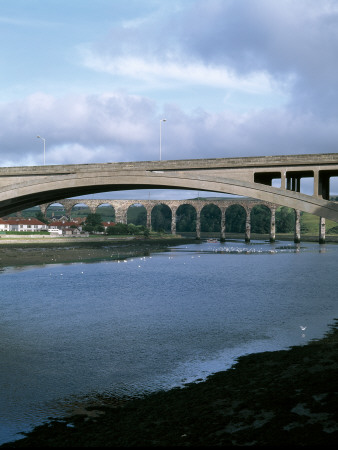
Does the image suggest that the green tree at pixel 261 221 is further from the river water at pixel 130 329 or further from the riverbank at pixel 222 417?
the riverbank at pixel 222 417

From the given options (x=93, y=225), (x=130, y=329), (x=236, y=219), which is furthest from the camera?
(x=236, y=219)

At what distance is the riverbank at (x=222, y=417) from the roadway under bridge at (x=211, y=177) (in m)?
19.1

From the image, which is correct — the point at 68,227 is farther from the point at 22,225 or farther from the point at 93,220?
the point at 22,225

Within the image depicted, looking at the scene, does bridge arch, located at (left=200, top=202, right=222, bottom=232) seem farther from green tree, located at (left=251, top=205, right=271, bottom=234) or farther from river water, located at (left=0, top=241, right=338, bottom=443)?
river water, located at (left=0, top=241, right=338, bottom=443)

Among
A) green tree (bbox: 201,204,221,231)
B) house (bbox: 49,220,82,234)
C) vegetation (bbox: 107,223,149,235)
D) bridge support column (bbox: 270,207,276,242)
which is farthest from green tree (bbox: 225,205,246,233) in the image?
house (bbox: 49,220,82,234)

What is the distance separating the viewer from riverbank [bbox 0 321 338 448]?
11.5 metres

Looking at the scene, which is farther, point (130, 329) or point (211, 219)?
point (211, 219)

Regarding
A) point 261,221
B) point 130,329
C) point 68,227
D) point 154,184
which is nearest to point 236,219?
point 261,221

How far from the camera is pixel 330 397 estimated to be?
46.0 ft

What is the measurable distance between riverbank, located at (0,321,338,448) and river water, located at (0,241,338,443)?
39.8 inches

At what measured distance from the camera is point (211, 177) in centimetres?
3744

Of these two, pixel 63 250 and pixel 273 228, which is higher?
pixel 273 228

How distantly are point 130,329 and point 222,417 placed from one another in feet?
41.2

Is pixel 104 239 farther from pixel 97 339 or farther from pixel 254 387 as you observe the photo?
pixel 254 387
